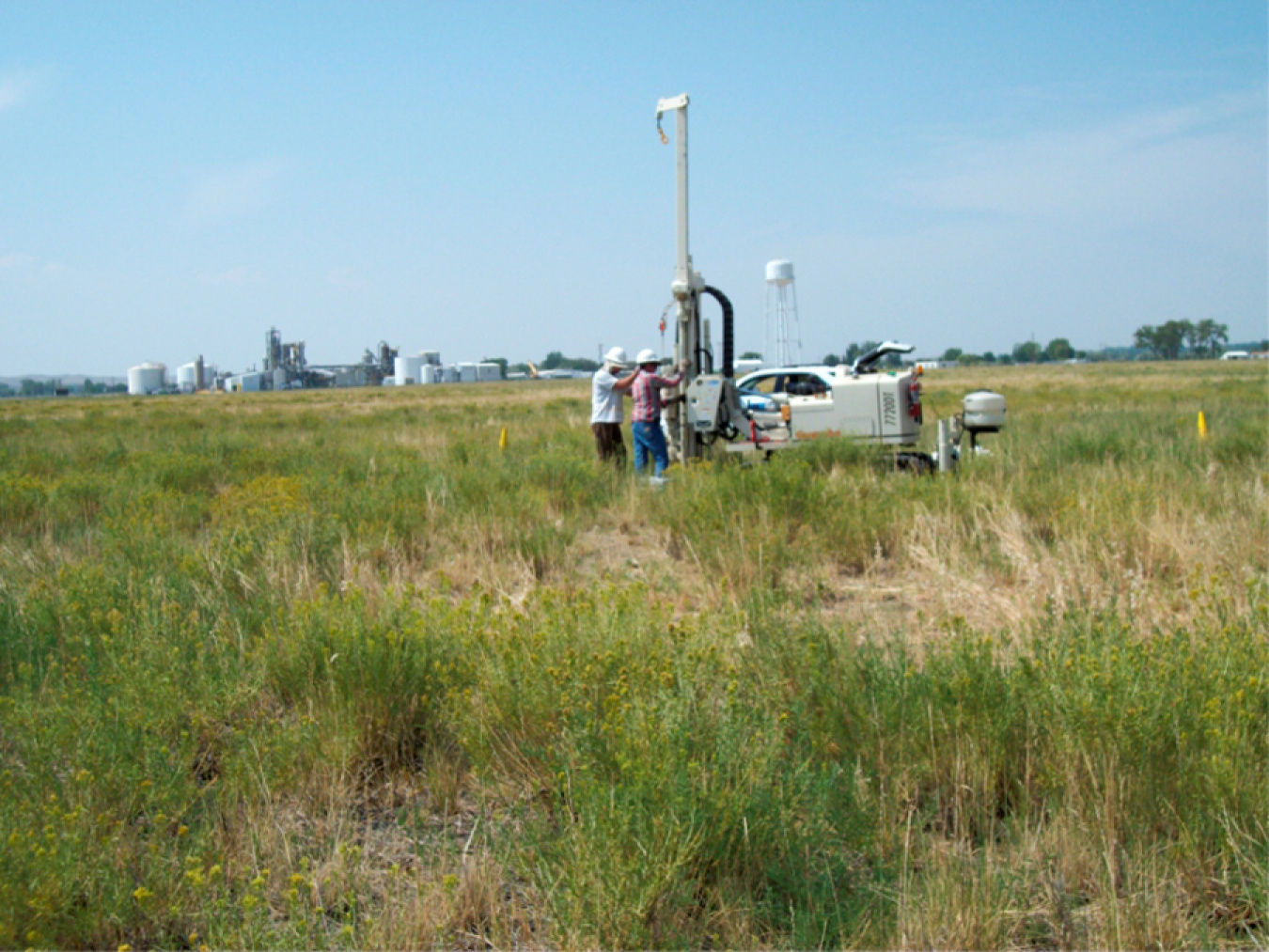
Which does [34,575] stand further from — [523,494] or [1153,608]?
[1153,608]

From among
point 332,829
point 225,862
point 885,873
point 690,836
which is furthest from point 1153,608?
point 225,862

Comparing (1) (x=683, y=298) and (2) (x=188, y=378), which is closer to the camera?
(1) (x=683, y=298)

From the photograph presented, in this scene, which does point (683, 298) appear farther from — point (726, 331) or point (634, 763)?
point (634, 763)

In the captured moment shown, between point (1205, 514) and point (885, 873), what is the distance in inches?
232

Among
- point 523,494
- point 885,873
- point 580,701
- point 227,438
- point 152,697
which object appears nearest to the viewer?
point 885,873

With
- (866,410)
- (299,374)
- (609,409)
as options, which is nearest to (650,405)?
(609,409)

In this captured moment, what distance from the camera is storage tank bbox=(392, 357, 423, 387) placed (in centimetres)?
14112

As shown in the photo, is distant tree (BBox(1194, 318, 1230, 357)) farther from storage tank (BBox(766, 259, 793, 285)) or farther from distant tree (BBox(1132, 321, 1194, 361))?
storage tank (BBox(766, 259, 793, 285))

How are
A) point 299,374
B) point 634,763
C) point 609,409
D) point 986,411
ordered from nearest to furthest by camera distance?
1. point 634,763
2. point 986,411
3. point 609,409
4. point 299,374

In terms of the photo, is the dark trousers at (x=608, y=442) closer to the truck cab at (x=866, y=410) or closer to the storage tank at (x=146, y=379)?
the truck cab at (x=866, y=410)

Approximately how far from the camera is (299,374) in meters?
133

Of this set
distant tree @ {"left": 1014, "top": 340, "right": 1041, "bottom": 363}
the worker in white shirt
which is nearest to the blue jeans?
the worker in white shirt

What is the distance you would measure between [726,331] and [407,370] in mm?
134596

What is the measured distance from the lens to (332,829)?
132 inches
